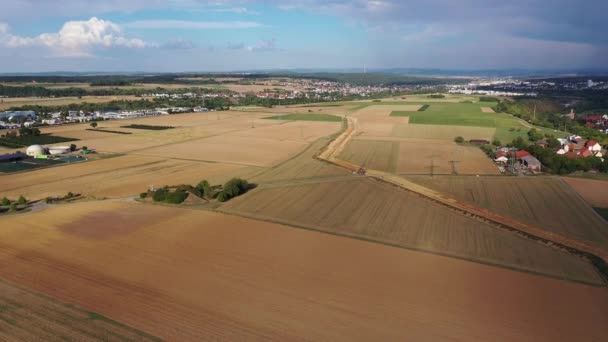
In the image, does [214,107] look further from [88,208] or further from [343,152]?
[88,208]

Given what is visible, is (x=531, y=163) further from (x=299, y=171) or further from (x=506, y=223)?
(x=299, y=171)

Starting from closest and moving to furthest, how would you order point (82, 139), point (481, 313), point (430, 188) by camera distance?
point (481, 313), point (430, 188), point (82, 139)

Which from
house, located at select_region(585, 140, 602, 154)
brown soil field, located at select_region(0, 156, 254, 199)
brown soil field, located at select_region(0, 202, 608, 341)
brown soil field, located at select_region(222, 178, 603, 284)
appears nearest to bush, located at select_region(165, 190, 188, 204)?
brown soil field, located at select_region(222, 178, 603, 284)

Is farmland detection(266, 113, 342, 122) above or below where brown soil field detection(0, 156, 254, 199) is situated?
above

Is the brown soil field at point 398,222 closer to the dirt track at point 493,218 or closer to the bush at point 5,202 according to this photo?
the dirt track at point 493,218

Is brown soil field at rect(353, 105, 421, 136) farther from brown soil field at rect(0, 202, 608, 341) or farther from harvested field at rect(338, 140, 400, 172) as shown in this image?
brown soil field at rect(0, 202, 608, 341)

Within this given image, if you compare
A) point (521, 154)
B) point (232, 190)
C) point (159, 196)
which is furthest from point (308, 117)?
point (159, 196)

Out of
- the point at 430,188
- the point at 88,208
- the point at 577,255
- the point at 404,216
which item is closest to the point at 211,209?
the point at 88,208
